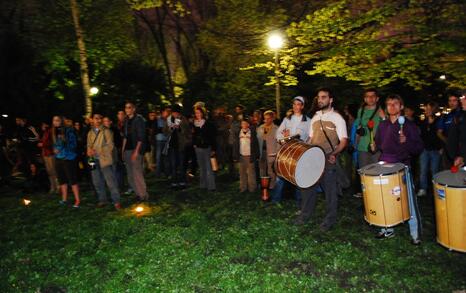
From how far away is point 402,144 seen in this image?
575cm

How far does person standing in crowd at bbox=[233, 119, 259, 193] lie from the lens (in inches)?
372

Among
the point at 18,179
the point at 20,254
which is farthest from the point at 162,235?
the point at 18,179

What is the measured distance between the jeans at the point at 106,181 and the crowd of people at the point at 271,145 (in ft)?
0.07

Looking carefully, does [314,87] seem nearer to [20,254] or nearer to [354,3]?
[354,3]

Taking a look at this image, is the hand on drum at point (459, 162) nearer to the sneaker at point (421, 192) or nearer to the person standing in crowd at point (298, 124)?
the person standing in crowd at point (298, 124)

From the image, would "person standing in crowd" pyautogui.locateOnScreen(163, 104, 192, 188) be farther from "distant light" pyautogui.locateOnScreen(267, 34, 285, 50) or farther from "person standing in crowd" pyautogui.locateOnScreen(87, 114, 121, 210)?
"distant light" pyautogui.locateOnScreen(267, 34, 285, 50)

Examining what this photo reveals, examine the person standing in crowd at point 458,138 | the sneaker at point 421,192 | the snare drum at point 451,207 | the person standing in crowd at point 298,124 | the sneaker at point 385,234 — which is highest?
the person standing in crowd at point 298,124

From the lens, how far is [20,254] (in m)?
6.51

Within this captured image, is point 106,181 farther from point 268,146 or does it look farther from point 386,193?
point 386,193

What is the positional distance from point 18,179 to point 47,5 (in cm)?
672

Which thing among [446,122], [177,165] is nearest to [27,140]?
[177,165]

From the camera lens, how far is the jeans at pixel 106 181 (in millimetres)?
8789

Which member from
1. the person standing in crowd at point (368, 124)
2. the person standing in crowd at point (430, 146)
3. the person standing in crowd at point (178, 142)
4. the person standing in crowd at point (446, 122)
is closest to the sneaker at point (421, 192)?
the person standing in crowd at point (430, 146)

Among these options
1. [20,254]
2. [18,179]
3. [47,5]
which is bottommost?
[20,254]
